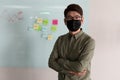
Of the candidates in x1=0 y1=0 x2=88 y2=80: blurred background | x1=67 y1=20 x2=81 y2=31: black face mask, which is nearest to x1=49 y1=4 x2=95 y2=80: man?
x1=67 y1=20 x2=81 y2=31: black face mask

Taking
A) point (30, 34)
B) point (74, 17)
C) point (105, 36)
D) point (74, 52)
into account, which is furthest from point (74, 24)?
point (30, 34)

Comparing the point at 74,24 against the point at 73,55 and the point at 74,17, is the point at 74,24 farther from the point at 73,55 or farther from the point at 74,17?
the point at 73,55

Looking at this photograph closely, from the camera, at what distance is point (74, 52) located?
7.72 feet

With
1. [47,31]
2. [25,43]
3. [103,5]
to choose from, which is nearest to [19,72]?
[25,43]

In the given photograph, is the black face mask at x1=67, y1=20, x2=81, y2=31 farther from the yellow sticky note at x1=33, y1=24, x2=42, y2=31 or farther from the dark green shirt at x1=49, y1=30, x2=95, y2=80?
the yellow sticky note at x1=33, y1=24, x2=42, y2=31

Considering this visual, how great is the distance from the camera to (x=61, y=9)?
3.04 meters

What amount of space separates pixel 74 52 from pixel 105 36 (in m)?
0.84

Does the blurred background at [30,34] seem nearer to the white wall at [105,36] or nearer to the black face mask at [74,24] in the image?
the white wall at [105,36]

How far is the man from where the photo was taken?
7.48 feet

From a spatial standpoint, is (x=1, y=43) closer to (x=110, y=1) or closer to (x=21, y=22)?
(x=21, y=22)

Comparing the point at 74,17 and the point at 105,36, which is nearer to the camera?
the point at 74,17

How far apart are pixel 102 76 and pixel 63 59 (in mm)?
948

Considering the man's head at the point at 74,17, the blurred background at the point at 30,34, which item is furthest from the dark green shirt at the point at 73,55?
the blurred background at the point at 30,34

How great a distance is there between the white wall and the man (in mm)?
663
